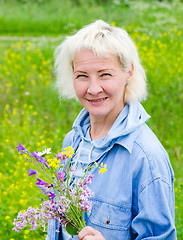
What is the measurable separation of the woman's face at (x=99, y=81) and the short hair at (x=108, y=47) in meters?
0.03

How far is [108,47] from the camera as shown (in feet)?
5.51

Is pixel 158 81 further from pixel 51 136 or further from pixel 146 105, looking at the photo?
pixel 51 136

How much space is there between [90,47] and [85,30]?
13cm

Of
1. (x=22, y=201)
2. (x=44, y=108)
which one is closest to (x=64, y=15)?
(x=44, y=108)

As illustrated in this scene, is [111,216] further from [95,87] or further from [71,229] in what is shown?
[95,87]

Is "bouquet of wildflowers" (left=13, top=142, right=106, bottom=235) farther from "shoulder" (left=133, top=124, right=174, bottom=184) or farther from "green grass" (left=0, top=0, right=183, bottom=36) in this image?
"green grass" (left=0, top=0, right=183, bottom=36)

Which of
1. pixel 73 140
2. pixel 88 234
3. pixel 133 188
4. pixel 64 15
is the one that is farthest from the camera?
pixel 64 15

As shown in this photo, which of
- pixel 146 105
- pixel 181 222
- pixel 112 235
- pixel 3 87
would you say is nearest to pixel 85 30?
pixel 112 235

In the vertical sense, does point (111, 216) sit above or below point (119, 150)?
below

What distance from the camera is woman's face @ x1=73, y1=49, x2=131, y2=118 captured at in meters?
1.67

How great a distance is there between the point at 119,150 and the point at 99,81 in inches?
12.9

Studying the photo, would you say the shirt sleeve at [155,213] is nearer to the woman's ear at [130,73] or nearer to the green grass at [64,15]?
the woman's ear at [130,73]

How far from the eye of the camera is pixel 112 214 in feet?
5.37

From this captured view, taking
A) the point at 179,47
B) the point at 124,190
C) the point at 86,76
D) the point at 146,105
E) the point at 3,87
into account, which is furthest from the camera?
the point at 179,47
